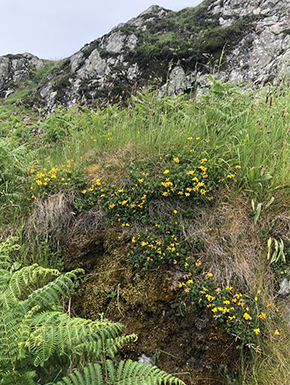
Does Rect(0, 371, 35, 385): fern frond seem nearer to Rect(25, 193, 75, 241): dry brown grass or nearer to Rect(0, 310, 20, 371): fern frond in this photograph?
Rect(0, 310, 20, 371): fern frond

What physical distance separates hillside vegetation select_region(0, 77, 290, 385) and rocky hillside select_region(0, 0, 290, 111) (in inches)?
220

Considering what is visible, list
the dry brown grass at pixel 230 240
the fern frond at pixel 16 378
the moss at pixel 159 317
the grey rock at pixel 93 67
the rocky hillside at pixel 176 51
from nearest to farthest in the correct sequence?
the fern frond at pixel 16 378 < the moss at pixel 159 317 < the dry brown grass at pixel 230 240 < the rocky hillside at pixel 176 51 < the grey rock at pixel 93 67

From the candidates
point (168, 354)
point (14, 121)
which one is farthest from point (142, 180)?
point (14, 121)

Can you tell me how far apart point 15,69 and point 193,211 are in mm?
26797

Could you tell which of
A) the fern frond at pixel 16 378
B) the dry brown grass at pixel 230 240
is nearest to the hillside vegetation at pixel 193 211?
the dry brown grass at pixel 230 240

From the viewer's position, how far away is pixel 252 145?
2660 millimetres

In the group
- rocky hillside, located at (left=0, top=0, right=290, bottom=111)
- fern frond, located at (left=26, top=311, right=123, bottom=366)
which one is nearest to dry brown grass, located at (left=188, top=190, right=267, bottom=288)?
fern frond, located at (left=26, top=311, right=123, bottom=366)

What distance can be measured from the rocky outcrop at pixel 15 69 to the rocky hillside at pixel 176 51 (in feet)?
1.62

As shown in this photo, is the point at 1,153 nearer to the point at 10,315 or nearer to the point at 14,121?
the point at 14,121

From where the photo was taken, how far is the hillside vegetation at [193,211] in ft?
6.38

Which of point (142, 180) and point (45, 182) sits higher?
point (45, 182)

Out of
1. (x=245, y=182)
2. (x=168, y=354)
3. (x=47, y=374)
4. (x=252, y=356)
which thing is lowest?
(x=252, y=356)

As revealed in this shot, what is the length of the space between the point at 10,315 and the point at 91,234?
1.38 meters

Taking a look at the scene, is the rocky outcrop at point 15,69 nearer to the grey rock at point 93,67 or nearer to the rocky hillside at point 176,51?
the rocky hillside at point 176,51
